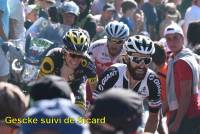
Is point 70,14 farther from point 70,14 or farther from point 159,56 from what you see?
point 159,56

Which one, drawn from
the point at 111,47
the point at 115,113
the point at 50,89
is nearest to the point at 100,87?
the point at 111,47

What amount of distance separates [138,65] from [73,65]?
66 cm

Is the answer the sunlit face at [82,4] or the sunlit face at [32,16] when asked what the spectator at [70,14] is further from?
the sunlit face at [32,16]

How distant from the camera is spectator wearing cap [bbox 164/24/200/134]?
7.13 meters

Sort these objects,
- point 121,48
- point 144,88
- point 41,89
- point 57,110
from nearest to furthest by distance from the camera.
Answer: point 57,110
point 41,89
point 144,88
point 121,48

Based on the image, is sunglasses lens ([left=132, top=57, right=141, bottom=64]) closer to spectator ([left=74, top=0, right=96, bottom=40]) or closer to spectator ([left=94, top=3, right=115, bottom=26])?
spectator ([left=74, top=0, right=96, bottom=40])

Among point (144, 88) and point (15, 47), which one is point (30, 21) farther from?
point (144, 88)

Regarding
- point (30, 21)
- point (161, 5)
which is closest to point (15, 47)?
point (30, 21)

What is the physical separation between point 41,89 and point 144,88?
2.95 meters

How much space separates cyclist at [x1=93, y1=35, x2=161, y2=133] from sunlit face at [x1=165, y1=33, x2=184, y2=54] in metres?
0.75

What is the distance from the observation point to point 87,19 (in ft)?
36.3

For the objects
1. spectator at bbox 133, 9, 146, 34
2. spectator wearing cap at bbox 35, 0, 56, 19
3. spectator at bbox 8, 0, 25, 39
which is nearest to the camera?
spectator at bbox 8, 0, 25, 39

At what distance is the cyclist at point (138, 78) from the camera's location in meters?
6.73

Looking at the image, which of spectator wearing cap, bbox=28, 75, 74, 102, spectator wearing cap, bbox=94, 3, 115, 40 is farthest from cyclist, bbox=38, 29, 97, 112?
spectator wearing cap, bbox=94, 3, 115, 40
